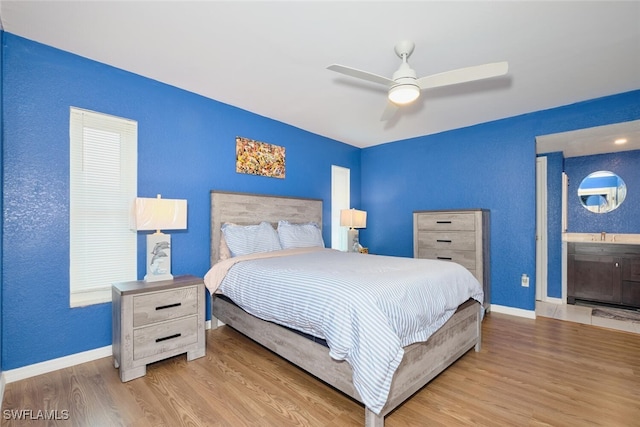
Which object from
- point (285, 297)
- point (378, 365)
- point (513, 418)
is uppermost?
point (285, 297)

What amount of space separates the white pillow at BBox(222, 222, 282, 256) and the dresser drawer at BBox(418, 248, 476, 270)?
2.01 m

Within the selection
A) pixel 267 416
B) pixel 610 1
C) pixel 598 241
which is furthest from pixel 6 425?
pixel 598 241

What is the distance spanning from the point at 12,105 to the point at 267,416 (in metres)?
2.81

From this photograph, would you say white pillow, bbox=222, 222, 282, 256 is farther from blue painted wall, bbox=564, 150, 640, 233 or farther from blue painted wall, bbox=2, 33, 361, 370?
blue painted wall, bbox=564, 150, 640, 233

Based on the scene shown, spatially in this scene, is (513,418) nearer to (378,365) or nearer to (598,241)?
(378,365)

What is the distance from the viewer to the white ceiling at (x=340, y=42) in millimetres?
1810

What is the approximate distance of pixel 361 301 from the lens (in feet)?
5.16

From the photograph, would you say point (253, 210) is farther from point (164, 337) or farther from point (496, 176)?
point (496, 176)

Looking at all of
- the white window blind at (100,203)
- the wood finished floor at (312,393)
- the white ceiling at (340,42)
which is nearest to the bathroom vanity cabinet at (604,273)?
the wood finished floor at (312,393)

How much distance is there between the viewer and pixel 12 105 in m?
2.07

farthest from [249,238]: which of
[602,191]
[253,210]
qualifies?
[602,191]

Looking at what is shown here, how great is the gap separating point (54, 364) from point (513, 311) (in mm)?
4804

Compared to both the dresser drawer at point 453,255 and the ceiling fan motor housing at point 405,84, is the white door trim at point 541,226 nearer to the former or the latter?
the dresser drawer at point 453,255

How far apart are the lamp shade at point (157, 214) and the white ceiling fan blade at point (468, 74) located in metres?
2.25
